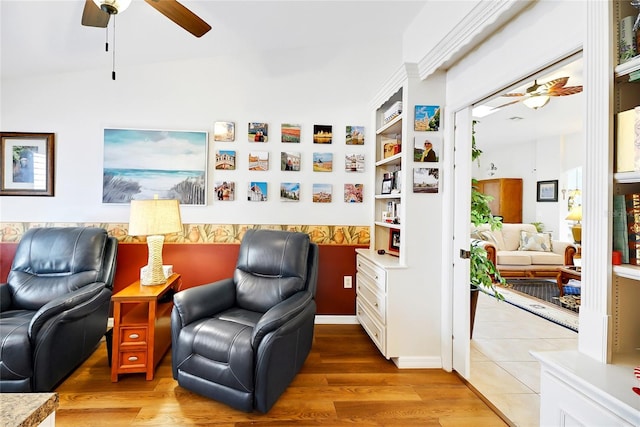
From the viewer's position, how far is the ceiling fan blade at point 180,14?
1.64 meters

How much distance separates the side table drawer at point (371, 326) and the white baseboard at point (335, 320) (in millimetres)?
94

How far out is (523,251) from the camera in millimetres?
5461

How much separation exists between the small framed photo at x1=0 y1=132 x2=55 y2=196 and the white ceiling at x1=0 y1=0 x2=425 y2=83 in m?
0.63

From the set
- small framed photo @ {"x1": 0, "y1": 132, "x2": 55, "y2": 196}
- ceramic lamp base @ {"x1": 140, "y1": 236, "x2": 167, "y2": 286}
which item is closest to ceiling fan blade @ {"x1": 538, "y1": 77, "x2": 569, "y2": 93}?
ceramic lamp base @ {"x1": 140, "y1": 236, "x2": 167, "y2": 286}

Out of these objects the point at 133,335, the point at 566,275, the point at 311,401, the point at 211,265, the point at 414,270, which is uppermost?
the point at 414,270

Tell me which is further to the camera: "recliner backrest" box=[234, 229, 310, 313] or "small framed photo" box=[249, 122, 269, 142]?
"small framed photo" box=[249, 122, 269, 142]

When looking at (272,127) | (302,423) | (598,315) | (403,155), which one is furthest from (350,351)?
(272,127)

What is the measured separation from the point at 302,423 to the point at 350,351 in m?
0.97

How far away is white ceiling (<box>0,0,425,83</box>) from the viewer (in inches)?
89.9

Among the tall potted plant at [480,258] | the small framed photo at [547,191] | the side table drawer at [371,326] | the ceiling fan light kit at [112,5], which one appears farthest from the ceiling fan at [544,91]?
the small framed photo at [547,191]

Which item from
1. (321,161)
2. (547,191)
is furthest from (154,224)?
(547,191)

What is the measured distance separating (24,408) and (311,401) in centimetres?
171

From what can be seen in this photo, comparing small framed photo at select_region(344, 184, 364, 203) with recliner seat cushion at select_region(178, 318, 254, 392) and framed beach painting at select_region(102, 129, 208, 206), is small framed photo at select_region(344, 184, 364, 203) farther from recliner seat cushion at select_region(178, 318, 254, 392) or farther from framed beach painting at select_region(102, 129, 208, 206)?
recliner seat cushion at select_region(178, 318, 254, 392)

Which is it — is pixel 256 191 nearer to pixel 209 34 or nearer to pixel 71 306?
pixel 209 34
